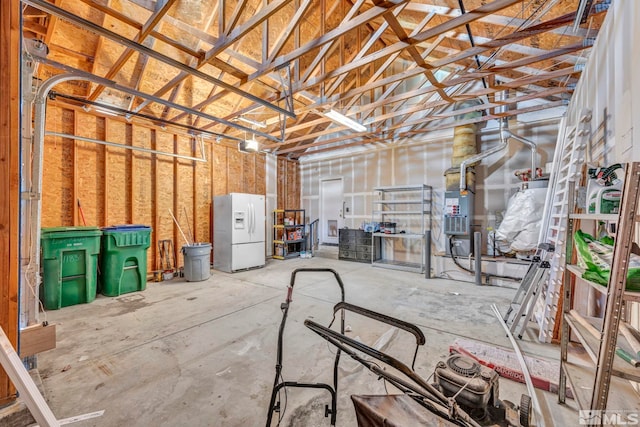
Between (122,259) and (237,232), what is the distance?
86.5 inches

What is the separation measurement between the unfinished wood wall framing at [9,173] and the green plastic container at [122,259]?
277 centimetres

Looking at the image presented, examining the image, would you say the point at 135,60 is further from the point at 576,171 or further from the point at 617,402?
the point at 617,402

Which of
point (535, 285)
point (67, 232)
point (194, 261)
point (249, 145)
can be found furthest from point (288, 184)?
point (535, 285)

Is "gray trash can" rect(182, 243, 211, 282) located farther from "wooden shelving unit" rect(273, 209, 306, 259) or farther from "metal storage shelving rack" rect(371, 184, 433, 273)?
"metal storage shelving rack" rect(371, 184, 433, 273)

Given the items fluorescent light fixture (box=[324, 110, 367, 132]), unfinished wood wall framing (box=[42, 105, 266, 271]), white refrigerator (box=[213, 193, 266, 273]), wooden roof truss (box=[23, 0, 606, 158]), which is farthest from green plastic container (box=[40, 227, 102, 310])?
fluorescent light fixture (box=[324, 110, 367, 132])

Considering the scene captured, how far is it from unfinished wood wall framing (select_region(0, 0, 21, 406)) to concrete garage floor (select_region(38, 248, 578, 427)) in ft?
2.25

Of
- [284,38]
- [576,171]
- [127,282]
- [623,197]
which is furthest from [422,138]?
[127,282]

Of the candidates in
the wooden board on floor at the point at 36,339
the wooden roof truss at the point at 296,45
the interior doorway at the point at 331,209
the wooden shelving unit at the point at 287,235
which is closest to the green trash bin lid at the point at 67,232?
the wooden roof truss at the point at 296,45

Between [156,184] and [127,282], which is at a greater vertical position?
[156,184]

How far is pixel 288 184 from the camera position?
28.4 feet

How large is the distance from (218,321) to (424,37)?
4.10 metres

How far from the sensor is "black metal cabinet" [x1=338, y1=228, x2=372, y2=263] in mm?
7016

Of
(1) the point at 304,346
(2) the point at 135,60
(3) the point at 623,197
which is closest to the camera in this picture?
(3) the point at 623,197

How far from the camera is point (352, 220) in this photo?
7879 millimetres
